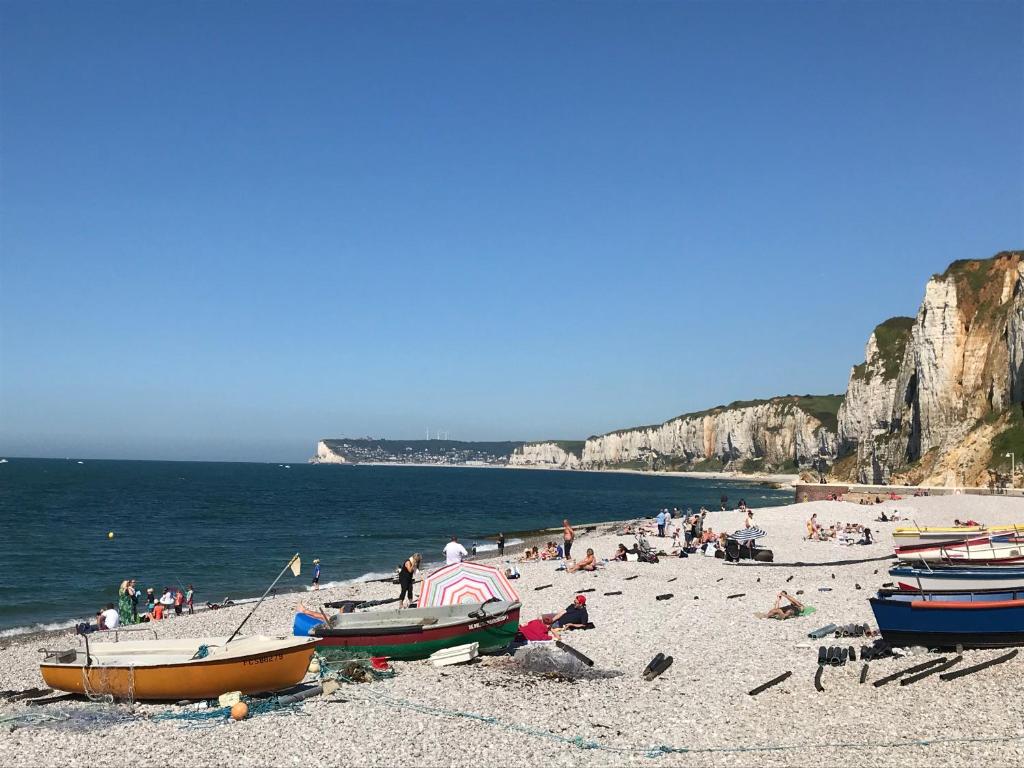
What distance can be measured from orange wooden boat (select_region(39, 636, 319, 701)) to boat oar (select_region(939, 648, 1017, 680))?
10.1 metres

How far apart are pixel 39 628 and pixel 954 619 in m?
25.1

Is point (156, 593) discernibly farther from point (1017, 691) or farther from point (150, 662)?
point (1017, 691)

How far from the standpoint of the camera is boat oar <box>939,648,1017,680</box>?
39.5ft

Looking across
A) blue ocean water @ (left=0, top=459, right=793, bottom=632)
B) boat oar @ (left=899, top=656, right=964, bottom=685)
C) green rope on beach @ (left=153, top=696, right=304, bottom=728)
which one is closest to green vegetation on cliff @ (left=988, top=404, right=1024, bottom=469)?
blue ocean water @ (left=0, top=459, right=793, bottom=632)

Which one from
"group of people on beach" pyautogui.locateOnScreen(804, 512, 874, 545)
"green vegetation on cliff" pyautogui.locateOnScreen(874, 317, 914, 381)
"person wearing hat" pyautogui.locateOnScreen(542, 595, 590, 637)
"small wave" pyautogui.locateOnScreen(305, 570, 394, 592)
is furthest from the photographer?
"green vegetation on cliff" pyautogui.locateOnScreen(874, 317, 914, 381)

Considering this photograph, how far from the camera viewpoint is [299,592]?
97.1 feet

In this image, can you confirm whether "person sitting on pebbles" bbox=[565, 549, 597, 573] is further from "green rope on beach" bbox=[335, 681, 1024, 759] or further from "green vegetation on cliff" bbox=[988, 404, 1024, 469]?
"green vegetation on cliff" bbox=[988, 404, 1024, 469]

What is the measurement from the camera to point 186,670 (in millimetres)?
12492

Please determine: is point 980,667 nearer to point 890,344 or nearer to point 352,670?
point 352,670

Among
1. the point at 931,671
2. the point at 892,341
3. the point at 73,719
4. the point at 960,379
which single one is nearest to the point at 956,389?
the point at 960,379

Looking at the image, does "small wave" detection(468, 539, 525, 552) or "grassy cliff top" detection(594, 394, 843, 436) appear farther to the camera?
"grassy cliff top" detection(594, 394, 843, 436)

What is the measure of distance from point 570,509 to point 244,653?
74858 mm

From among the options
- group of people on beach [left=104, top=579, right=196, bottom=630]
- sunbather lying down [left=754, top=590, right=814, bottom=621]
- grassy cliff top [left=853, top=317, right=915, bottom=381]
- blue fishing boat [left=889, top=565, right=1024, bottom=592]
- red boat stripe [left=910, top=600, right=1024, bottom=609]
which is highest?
grassy cliff top [left=853, top=317, right=915, bottom=381]

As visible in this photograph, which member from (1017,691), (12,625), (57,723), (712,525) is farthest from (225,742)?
(712,525)
